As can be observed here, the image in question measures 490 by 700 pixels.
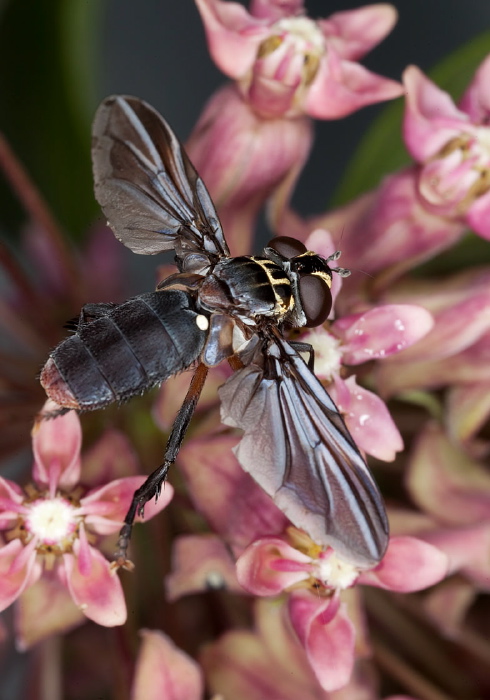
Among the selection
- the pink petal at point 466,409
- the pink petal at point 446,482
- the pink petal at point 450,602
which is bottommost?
the pink petal at point 450,602

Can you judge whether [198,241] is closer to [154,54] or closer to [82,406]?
[82,406]

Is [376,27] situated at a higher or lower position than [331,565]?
higher

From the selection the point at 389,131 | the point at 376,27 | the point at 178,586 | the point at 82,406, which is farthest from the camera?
the point at 389,131

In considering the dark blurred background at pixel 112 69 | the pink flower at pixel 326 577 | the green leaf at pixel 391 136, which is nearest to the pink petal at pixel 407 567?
the pink flower at pixel 326 577

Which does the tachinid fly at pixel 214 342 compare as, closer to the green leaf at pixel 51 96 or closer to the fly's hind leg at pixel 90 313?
the fly's hind leg at pixel 90 313

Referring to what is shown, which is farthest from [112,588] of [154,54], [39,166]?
[154,54]

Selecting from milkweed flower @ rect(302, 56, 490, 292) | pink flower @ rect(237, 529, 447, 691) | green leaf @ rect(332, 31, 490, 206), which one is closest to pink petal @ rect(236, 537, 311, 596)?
pink flower @ rect(237, 529, 447, 691)
